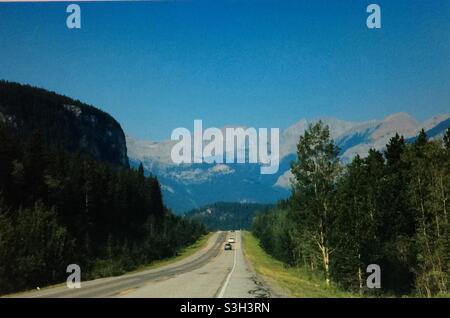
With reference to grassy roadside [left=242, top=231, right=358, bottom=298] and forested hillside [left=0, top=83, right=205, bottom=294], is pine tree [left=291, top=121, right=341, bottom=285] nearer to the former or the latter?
grassy roadside [left=242, top=231, right=358, bottom=298]

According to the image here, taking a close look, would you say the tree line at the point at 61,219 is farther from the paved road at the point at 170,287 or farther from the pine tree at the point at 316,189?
the pine tree at the point at 316,189

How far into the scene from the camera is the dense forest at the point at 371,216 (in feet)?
121

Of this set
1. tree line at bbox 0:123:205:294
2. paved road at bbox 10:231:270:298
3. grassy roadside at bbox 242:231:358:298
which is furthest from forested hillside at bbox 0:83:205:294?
grassy roadside at bbox 242:231:358:298

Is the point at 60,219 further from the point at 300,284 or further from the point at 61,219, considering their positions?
the point at 300,284

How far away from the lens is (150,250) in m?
73.9

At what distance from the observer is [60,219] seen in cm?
5884

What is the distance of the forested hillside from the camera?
30.0 meters

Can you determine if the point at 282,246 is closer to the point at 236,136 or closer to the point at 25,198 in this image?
the point at 25,198

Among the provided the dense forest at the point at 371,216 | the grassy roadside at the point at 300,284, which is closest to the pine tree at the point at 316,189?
the dense forest at the point at 371,216

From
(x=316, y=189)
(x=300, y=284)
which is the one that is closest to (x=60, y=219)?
(x=316, y=189)

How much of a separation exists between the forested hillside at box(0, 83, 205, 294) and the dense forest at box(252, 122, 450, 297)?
18.4m

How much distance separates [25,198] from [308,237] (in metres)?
38.5

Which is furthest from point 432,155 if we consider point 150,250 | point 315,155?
point 150,250

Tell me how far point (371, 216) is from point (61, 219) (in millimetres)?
38722
